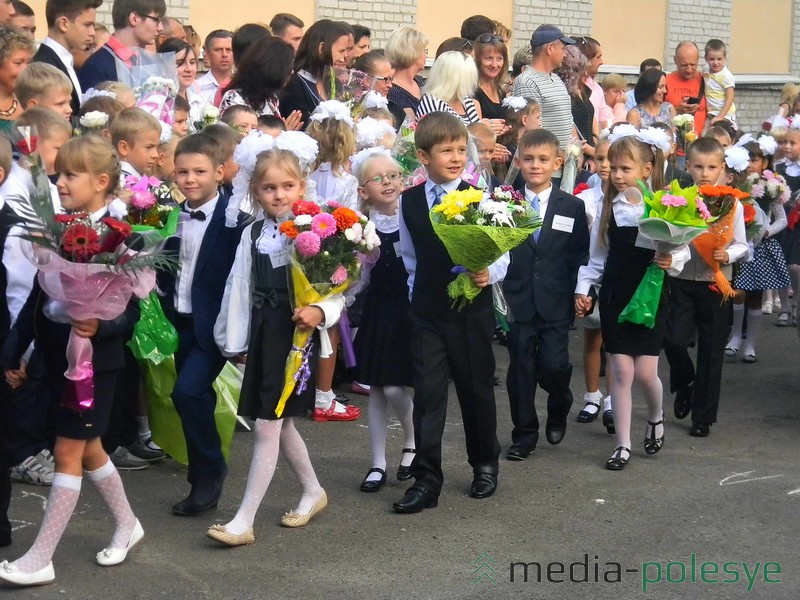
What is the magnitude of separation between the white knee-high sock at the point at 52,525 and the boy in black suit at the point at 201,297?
930 millimetres

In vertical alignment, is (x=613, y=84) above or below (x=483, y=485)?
above

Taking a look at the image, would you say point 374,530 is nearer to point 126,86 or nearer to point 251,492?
point 251,492

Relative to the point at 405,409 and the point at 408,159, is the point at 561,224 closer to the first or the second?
the point at 408,159

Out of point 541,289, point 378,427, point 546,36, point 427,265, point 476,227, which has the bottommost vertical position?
point 378,427

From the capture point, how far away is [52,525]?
4.96 m

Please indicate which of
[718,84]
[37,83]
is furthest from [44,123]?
[718,84]

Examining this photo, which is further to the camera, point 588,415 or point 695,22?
point 695,22

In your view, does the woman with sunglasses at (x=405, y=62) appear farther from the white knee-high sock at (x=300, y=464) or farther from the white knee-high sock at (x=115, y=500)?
the white knee-high sock at (x=115, y=500)

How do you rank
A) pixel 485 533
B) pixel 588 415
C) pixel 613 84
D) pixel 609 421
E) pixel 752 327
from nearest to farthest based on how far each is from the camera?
pixel 485 533 < pixel 609 421 < pixel 588 415 < pixel 752 327 < pixel 613 84

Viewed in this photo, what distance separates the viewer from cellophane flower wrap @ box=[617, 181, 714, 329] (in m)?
6.64

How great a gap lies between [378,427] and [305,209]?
1501 millimetres

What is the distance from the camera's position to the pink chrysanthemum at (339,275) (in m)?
5.49

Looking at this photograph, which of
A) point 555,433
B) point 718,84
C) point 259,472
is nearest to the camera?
point 259,472

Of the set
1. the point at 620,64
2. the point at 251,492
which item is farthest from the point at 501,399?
the point at 620,64
